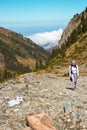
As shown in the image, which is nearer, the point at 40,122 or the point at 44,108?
the point at 40,122

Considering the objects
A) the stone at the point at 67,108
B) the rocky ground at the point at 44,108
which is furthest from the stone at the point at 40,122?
the stone at the point at 67,108

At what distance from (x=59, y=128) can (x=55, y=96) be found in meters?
6.80

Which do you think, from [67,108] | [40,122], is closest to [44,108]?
[67,108]

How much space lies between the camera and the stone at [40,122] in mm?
21297

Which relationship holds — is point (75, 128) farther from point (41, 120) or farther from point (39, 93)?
point (39, 93)

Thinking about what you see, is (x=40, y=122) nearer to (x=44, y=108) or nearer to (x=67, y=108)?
(x=44, y=108)

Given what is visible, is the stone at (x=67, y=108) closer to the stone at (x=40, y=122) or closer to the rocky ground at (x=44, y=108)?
the rocky ground at (x=44, y=108)

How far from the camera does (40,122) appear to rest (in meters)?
21.5

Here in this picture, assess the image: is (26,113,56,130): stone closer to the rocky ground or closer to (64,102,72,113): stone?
the rocky ground

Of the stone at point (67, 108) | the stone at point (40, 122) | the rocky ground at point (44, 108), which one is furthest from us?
the stone at point (67, 108)

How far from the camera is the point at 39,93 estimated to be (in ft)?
98.3

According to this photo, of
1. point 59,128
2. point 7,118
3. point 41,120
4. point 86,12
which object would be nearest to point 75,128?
point 59,128

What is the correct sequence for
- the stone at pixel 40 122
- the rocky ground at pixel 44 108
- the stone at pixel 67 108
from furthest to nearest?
the stone at pixel 67 108
the rocky ground at pixel 44 108
the stone at pixel 40 122

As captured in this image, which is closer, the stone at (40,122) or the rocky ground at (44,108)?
the stone at (40,122)
